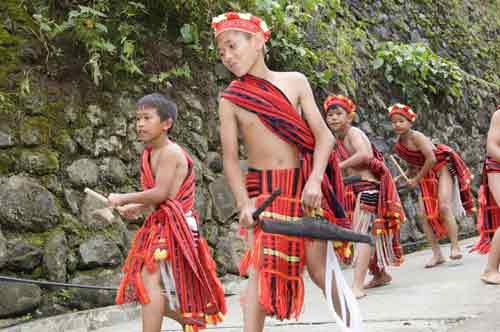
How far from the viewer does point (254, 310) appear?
2.88 m

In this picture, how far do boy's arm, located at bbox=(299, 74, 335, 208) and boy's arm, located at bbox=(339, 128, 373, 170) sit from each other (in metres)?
2.30

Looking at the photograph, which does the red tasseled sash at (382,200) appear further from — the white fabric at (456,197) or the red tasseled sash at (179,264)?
the red tasseled sash at (179,264)

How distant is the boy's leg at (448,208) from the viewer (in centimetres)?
711

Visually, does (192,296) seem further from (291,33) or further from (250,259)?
(291,33)

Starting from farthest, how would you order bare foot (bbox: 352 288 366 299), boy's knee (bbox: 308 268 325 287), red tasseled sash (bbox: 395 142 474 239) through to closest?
red tasseled sash (bbox: 395 142 474 239), bare foot (bbox: 352 288 366 299), boy's knee (bbox: 308 268 325 287)

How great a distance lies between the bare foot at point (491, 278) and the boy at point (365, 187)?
96 centimetres

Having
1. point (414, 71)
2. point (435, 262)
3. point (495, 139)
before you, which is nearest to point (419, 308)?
point (495, 139)

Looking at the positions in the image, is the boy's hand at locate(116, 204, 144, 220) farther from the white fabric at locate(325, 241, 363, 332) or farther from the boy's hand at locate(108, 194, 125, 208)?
the white fabric at locate(325, 241, 363, 332)

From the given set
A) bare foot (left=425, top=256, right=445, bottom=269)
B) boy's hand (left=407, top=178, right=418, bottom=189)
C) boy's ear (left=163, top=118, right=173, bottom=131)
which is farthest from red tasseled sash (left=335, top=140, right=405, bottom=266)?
boy's ear (left=163, top=118, right=173, bottom=131)

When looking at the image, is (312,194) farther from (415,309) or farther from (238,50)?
(415,309)

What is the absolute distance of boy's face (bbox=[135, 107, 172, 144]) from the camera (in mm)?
3721

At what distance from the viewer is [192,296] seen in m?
3.53

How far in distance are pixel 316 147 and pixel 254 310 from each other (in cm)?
75

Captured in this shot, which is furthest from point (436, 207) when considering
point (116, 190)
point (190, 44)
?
point (116, 190)
